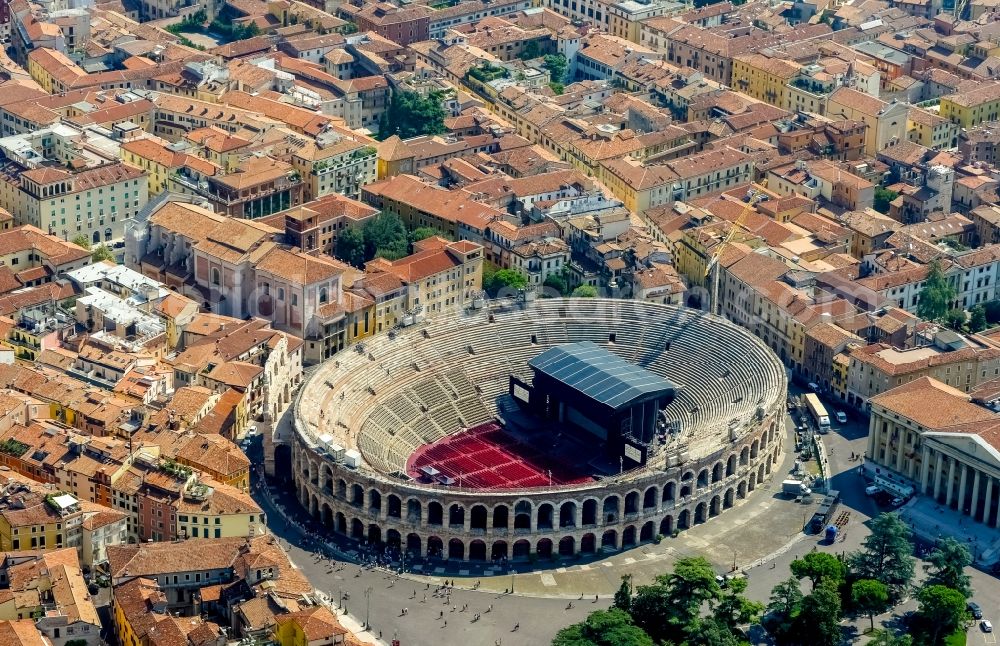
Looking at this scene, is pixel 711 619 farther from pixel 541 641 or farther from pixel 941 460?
pixel 941 460

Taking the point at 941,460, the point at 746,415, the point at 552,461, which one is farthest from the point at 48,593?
the point at 941,460

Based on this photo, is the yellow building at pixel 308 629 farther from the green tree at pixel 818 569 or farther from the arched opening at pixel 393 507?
the green tree at pixel 818 569

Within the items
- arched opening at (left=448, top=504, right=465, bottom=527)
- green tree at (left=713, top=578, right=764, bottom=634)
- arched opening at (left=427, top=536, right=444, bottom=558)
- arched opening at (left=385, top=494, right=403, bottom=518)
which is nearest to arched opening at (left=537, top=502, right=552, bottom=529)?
arched opening at (left=448, top=504, right=465, bottom=527)

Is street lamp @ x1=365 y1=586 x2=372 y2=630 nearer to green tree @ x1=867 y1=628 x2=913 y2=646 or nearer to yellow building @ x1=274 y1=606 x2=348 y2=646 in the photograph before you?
yellow building @ x1=274 y1=606 x2=348 y2=646

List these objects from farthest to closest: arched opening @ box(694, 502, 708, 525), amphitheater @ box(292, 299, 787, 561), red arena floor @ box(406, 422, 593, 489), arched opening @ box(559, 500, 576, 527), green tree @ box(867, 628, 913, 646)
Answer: red arena floor @ box(406, 422, 593, 489), arched opening @ box(694, 502, 708, 525), arched opening @ box(559, 500, 576, 527), amphitheater @ box(292, 299, 787, 561), green tree @ box(867, 628, 913, 646)

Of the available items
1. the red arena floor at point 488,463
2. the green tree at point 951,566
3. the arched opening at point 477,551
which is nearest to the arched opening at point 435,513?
the arched opening at point 477,551
